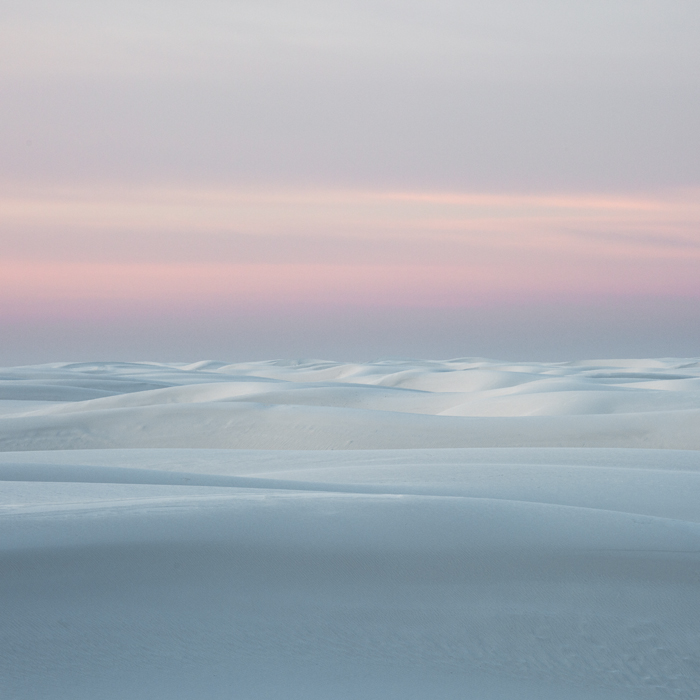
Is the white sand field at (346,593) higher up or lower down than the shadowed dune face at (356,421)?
lower down

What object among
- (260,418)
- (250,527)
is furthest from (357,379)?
(250,527)

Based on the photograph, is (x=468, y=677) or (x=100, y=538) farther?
(x=100, y=538)

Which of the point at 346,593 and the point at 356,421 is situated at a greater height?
the point at 356,421

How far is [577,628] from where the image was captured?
1.79 meters

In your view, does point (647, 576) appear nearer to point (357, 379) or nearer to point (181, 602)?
point (181, 602)

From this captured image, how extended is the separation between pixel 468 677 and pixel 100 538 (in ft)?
2.89

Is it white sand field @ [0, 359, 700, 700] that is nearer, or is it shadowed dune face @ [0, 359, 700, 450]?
white sand field @ [0, 359, 700, 700]

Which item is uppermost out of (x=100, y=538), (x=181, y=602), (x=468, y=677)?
(x=100, y=538)

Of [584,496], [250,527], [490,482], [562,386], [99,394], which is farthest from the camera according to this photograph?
[99,394]

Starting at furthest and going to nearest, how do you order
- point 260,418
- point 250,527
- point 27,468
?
1. point 260,418
2. point 27,468
3. point 250,527

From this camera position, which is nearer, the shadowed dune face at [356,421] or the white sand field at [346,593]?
the white sand field at [346,593]

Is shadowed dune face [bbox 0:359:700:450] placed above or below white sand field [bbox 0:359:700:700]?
above

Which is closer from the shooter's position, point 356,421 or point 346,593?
point 346,593

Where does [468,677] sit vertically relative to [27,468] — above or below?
below
